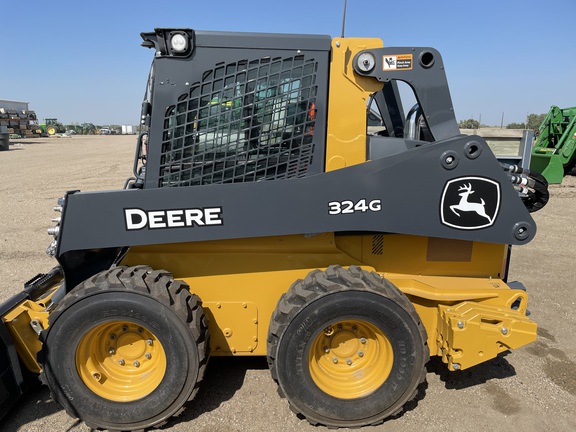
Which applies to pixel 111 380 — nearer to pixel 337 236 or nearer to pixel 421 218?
pixel 337 236

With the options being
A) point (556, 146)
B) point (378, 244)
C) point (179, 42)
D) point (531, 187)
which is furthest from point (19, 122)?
point (531, 187)

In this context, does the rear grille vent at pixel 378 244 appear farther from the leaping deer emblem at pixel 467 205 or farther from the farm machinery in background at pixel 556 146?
the farm machinery in background at pixel 556 146

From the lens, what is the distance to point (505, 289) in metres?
3.01

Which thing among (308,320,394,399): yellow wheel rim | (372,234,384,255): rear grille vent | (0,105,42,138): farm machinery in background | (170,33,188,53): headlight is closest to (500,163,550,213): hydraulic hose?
(372,234,384,255): rear grille vent

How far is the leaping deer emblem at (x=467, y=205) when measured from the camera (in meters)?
2.67

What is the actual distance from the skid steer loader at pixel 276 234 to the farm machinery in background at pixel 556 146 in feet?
38.8

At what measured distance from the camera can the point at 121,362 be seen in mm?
2951

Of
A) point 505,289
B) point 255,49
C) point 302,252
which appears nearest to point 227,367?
point 302,252

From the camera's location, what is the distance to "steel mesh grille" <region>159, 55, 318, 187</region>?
2707mm

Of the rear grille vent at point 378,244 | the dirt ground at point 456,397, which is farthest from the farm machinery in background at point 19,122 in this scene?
the rear grille vent at point 378,244

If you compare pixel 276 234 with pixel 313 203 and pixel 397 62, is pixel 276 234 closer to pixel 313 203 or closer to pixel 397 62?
pixel 313 203

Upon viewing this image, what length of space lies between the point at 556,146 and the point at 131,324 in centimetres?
1492

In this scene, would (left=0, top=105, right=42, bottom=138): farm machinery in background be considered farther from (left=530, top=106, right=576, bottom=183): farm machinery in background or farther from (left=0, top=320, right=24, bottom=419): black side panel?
(left=0, top=320, right=24, bottom=419): black side panel

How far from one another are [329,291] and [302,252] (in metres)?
0.44
